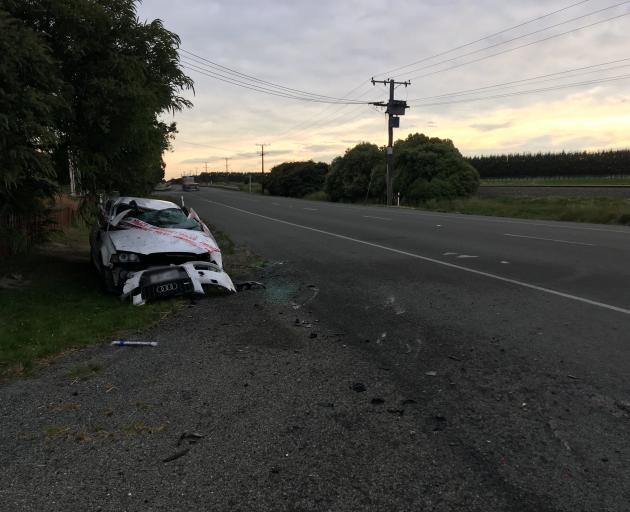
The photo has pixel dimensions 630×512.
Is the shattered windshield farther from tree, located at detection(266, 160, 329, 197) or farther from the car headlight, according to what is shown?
tree, located at detection(266, 160, 329, 197)

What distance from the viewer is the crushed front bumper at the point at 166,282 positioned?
7410 mm

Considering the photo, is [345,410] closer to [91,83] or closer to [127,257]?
[127,257]

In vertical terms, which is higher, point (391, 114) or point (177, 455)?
point (391, 114)

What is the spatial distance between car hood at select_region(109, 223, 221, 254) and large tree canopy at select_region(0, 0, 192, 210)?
117cm

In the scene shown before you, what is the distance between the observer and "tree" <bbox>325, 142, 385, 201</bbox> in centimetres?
5119

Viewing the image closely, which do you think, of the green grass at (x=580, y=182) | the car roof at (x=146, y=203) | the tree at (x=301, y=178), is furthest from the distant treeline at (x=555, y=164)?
the car roof at (x=146, y=203)

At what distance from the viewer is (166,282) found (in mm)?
7469

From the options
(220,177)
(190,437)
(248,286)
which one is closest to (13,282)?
(248,286)

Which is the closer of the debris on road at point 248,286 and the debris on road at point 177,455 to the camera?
the debris on road at point 177,455

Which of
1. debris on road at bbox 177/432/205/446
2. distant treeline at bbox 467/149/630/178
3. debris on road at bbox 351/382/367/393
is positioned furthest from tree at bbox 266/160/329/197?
debris on road at bbox 177/432/205/446

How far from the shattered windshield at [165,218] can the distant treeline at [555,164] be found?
89872 mm

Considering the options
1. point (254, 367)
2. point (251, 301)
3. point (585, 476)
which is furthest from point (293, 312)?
point (585, 476)

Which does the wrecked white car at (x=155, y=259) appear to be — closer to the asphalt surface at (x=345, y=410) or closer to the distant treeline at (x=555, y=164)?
the asphalt surface at (x=345, y=410)

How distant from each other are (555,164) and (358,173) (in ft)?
186
